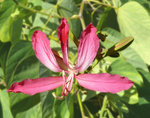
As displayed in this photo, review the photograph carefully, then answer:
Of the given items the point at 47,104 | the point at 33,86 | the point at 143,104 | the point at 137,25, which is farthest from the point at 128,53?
the point at 33,86

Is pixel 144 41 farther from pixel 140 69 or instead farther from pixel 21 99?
pixel 21 99

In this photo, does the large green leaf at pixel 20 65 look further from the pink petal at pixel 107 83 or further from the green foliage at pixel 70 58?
the pink petal at pixel 107 83

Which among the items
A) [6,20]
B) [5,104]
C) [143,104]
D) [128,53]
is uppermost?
[6,20]

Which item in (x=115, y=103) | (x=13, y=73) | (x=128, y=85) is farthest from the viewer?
(x=115, y=103)

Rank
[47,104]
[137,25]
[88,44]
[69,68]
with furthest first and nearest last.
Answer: [137,25], [47,104], [69,68], [88,44]

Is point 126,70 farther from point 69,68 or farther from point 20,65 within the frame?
point 20,65

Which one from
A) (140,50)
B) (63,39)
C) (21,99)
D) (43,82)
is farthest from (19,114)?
Result: (140,50)

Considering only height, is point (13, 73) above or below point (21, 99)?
above
